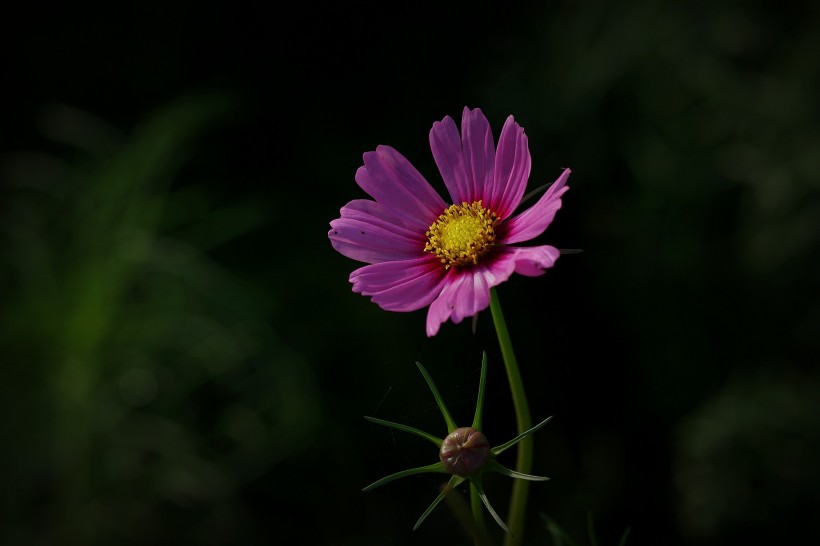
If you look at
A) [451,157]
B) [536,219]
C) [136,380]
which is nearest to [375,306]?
[136,380]

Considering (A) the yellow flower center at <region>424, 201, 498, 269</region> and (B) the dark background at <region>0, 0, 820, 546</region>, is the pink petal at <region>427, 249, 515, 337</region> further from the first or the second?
(B) the dark background at <region>0, 0, 820, 546</region>

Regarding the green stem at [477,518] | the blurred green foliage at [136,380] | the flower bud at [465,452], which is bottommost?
the green stem at [477,518]

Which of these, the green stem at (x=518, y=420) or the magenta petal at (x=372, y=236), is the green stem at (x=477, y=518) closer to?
the green stem at (x=518, y=420)

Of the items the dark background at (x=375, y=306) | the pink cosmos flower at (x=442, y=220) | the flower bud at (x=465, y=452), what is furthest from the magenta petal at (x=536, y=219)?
the dark background at (x=375, y=306)

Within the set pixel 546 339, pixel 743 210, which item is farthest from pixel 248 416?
pixel 743 210

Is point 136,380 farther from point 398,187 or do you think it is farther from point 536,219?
point 536,219

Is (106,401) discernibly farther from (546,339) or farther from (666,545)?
(666,545)
